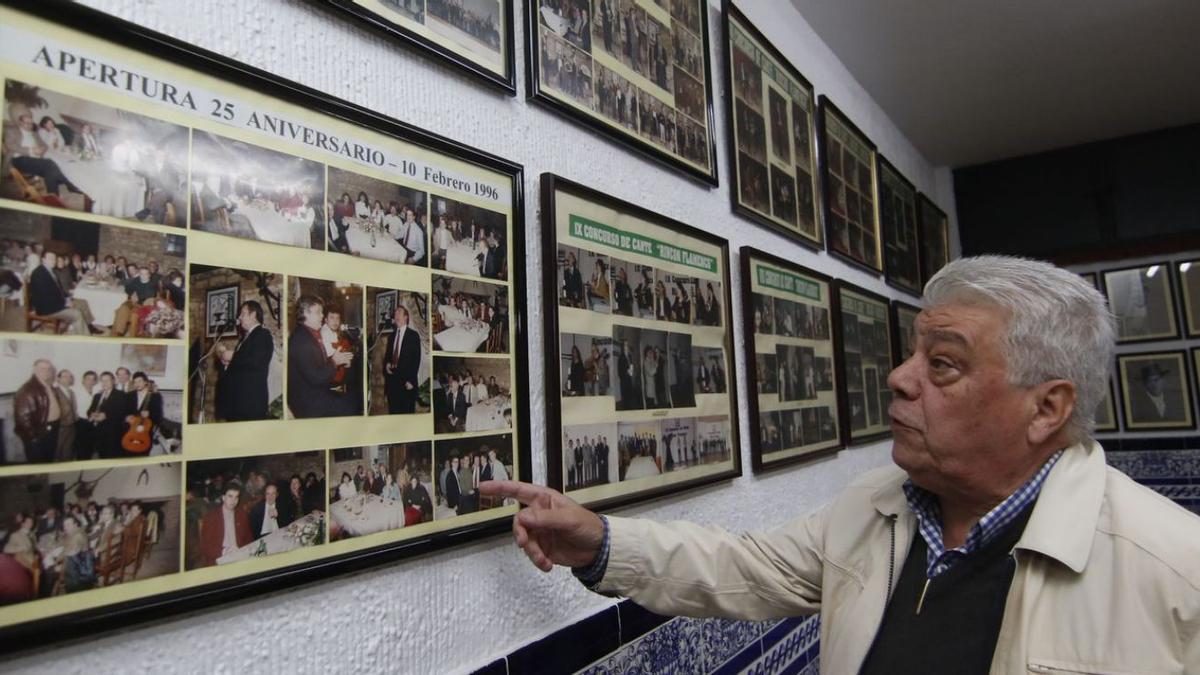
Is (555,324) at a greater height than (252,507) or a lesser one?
greater

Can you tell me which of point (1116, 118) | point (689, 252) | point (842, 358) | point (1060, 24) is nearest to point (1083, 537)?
point (689, 252)

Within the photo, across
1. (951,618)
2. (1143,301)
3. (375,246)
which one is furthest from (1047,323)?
(1143,301)

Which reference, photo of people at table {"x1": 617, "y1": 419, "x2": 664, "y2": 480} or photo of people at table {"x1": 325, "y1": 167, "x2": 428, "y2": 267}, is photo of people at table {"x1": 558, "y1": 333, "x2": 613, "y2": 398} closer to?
photo of people at table {"x1": 617, "y1": 419, "x2": 664, "y2": 480}

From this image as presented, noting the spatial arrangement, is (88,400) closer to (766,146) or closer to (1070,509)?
(1070,509)

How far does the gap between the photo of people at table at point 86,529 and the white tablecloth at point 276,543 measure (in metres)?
0.05

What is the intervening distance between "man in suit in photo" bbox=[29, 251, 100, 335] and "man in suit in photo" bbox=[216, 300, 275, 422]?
10 centimetres

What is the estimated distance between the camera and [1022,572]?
775 mm

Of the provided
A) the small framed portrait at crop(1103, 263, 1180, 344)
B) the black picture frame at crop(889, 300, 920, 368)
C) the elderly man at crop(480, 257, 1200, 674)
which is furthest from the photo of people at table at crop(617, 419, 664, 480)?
the small framed portrait at crop(1103, 263, 1180, 344)

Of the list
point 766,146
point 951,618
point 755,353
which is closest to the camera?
point 951,618

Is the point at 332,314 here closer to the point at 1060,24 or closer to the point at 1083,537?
the point at 1083,537

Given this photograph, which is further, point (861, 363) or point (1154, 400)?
point (1154, 400)

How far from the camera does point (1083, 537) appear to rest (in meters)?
0.75

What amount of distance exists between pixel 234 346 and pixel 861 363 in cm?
193

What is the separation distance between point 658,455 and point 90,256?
83 centimetres
